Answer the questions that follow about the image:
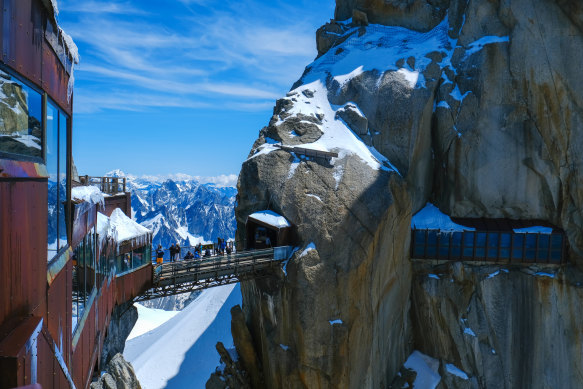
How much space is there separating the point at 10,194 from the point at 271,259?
18763 mm

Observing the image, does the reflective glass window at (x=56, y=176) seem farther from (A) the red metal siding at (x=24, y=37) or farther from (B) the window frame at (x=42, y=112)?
(A) the red metal siding at (x=24, y=37)

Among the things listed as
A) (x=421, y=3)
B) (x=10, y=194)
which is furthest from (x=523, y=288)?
(x=10, y=194)

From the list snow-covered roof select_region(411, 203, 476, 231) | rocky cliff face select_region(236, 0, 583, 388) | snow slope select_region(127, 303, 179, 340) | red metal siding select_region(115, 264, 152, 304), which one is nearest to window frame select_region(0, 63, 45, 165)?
red metal siding select_region(115, 264, 152, 304)

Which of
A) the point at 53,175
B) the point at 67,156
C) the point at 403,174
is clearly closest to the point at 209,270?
the point at 67,156

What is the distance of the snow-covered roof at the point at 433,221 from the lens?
29.5 meters

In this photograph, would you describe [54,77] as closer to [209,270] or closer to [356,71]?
[209,270]

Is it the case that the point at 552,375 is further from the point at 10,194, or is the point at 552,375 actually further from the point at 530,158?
the point at 10,194

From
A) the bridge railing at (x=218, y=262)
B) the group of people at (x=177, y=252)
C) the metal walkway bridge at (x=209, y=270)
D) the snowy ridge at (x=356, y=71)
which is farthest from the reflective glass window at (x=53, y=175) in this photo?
the snowy ridge at (x=356, y=71)

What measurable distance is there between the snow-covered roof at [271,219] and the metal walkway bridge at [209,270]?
136cm

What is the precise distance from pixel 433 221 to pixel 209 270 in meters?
18.2

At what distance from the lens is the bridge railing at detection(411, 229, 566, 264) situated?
91.9 feet

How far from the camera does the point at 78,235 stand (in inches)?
320

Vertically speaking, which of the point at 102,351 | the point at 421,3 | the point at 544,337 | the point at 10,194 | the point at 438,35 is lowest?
the point at 544,337

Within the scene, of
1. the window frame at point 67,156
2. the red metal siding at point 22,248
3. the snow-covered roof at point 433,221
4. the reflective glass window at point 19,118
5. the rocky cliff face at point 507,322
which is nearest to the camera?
the red metal siding at point 22,248
